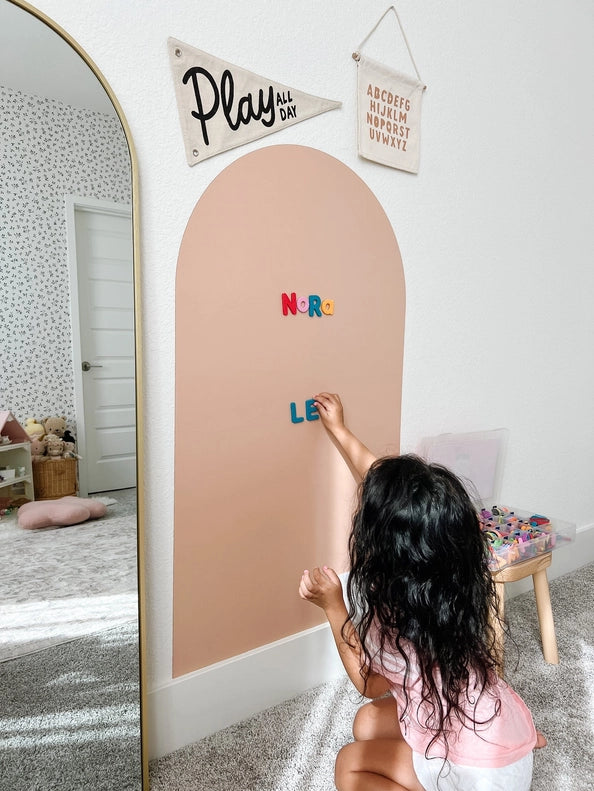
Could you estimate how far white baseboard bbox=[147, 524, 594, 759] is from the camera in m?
1.30

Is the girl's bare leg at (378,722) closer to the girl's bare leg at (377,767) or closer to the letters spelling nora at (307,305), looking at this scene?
the girl's bare leg at (377,767)

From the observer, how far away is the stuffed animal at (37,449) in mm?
1023

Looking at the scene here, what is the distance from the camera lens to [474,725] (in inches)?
37.5

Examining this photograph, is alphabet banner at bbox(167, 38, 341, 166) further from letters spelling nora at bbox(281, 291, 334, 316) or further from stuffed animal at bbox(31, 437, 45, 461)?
stuffed animal at bbox(31, 437, 45, 461)

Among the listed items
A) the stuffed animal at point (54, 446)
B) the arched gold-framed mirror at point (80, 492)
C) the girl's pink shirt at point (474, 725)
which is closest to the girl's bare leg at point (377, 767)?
the girl's pink shirt at point (474, 725)

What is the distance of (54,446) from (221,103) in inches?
30.0

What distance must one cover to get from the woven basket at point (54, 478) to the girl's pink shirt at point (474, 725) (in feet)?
2.08

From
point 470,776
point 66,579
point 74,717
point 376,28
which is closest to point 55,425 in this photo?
point 66,579

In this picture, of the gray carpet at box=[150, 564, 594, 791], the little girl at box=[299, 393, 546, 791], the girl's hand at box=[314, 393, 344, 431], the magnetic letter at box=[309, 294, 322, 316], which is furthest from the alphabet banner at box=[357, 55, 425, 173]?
the gray carpet at box=[150, 564, 594, 791]

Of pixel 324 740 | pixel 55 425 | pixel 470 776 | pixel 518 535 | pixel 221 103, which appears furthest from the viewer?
pixel 518 535

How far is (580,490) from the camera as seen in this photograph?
2312mm

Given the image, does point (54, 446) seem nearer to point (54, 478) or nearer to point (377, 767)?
point (54, 478)

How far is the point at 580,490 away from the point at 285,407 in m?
1.49

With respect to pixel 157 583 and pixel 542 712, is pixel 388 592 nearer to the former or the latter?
pixel 157 583
